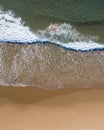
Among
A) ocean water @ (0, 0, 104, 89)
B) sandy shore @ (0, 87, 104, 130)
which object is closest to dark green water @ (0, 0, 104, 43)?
ocean water @ (0, 0, 104, 89)

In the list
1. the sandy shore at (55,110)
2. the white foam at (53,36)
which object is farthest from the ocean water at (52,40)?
the sandy shore at (55,110)

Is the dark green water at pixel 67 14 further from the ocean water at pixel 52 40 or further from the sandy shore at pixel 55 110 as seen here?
the sandy shore at pixel 55 110

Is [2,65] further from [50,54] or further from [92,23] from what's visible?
[92,23]

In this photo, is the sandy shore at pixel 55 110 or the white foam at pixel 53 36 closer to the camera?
the white foam at pixel 53 36

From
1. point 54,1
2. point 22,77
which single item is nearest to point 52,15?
point 54,1

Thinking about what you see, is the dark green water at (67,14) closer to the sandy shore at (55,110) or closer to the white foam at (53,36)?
the white foam at (53,36)

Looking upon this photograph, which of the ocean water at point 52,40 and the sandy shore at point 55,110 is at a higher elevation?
the ocean water at point 52,40
